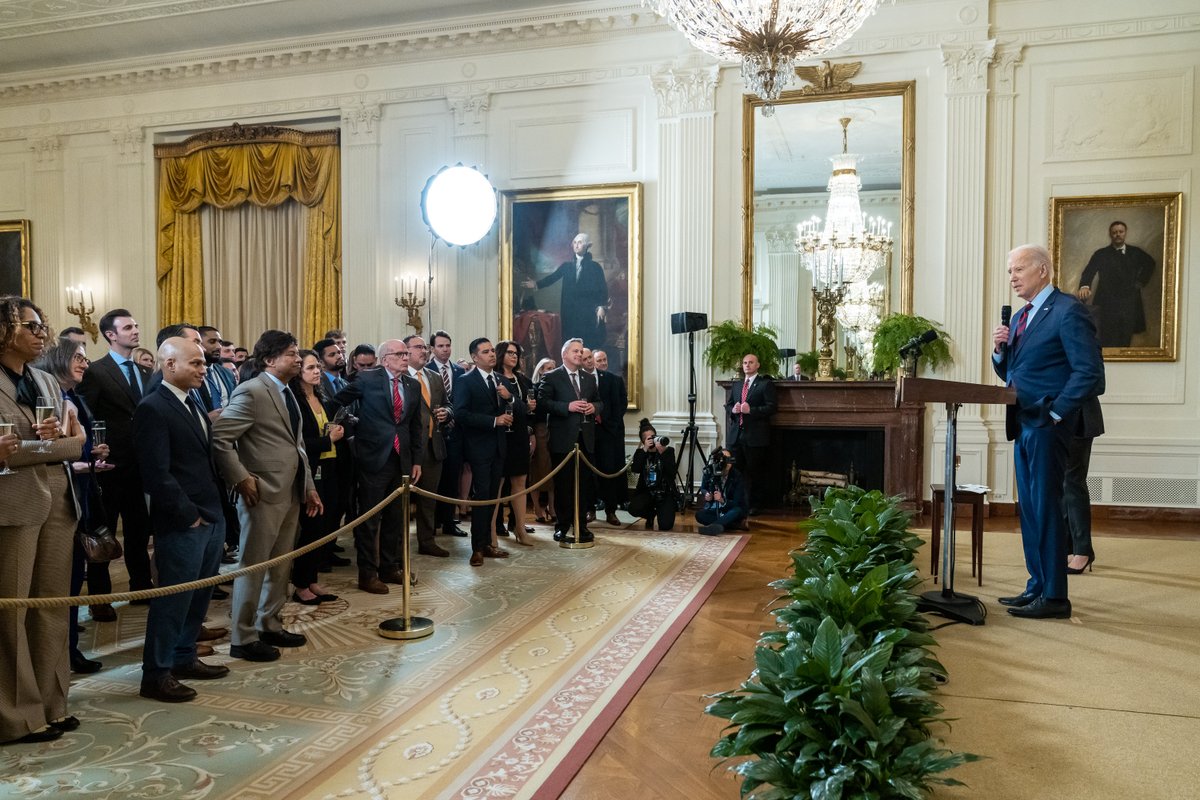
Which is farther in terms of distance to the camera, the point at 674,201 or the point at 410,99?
the point at 410,99

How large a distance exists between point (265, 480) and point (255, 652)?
0.84 meters

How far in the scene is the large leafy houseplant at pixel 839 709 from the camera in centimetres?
236

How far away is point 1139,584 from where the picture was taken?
548cm

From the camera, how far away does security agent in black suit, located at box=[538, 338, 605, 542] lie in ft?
24.3

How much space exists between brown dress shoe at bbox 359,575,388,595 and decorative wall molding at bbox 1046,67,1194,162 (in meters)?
7.56

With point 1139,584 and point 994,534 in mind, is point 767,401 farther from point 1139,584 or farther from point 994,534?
point 1139,584

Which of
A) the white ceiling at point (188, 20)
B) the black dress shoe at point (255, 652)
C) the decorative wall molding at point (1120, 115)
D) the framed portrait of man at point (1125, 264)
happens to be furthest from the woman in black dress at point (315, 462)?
the decorative wall molding at point (1120, 115)

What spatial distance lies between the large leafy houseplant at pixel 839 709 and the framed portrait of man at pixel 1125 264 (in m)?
6.34

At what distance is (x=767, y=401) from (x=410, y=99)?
5.68 metres

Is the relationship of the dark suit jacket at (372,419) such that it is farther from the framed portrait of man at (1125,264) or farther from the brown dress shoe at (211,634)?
the framed portrait of man at (1125,264)

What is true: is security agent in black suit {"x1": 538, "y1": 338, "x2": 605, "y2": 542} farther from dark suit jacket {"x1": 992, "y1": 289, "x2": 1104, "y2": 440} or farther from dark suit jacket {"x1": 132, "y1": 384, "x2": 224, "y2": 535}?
dark suit jacket {"x1": 132, "y1": 384, "x2": 224, "y2": 535}

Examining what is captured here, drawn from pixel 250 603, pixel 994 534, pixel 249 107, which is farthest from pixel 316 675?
pixel 249 107

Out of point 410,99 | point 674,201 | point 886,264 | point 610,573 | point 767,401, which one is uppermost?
point 410,99

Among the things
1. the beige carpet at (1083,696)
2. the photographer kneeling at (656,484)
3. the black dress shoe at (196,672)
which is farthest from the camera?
the photographer kneeling at (656,484)
